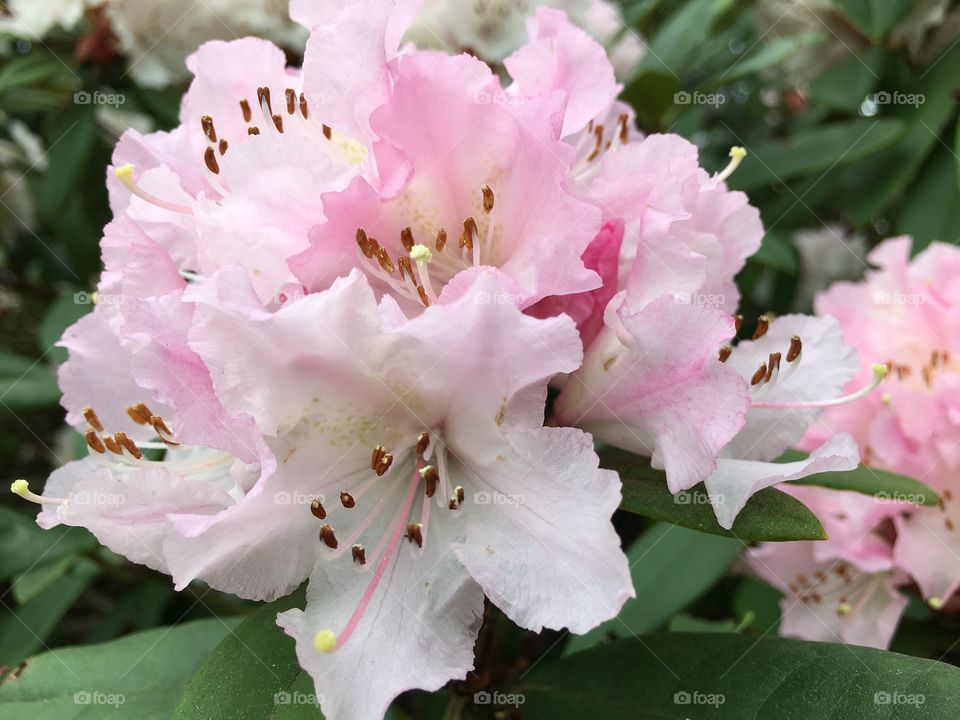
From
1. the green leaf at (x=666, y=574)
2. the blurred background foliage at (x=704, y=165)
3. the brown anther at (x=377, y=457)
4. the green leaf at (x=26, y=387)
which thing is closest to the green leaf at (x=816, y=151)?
the blurred background foliage at (x=704, y=165)

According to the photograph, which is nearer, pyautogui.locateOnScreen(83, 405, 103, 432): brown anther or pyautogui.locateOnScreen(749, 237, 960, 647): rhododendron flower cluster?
pyautogui.locateOnScreen(83, 405, 103, 432): brown anther

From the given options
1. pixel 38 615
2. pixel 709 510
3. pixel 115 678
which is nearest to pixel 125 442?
pixel 115 678

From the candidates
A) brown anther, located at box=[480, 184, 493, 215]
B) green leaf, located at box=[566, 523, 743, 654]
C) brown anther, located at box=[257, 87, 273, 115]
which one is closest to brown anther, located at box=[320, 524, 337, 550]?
brown anther, located at box=[480, 184, 493, 215]

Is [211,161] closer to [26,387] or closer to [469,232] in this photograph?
[469,232]

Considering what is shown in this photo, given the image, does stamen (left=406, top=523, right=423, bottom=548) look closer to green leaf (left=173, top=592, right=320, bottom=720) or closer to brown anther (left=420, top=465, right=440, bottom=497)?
brown anther (left=420, top=465, right=440, bottom=497)

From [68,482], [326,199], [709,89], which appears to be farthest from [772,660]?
[709,89]
